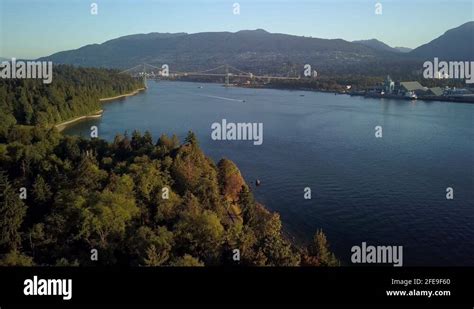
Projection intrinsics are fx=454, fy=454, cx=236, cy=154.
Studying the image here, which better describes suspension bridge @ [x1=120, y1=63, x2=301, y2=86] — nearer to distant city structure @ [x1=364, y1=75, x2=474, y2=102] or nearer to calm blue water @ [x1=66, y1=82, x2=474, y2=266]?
distant city structure @ [x1=364, y1=75, x2=474, y2=102]

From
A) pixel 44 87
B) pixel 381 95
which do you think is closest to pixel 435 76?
pixel 381 95

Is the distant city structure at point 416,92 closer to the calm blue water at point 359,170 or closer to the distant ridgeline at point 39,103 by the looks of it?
the calm blue water at point 359,170

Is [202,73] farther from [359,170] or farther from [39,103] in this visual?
[359,170]

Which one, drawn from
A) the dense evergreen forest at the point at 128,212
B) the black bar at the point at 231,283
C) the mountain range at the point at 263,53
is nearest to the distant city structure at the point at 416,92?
the mountain range at the point at 263,53

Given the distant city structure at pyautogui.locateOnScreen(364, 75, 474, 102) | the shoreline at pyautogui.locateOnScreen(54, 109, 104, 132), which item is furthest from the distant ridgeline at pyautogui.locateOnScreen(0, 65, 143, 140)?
the distant city structure at pyautogui.locateOnScreen(364, 75, 474, 102)

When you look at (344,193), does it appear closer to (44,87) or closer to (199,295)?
(199,295)

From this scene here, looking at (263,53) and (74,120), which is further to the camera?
(263,53)

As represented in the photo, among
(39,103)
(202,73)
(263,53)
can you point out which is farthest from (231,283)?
(263,53)
